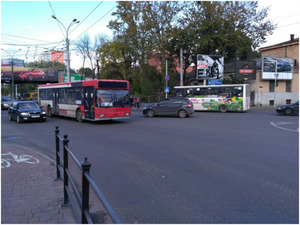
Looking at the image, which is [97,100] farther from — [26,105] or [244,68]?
[244,68]

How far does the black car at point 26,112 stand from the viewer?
17.3 meters

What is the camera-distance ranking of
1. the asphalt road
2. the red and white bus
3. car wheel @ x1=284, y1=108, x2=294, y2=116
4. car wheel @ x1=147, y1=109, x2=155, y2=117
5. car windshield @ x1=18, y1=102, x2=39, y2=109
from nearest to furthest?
1. the asphalt road
2. the red and white bus
3. car windshield @ x1=18, y1=102, x2=39, y2=109
4. car wheel @ x1=284, y1=108, x2=294, y2=116
5. car wheel @ x1=147, y1=109, x2=155, y2=117

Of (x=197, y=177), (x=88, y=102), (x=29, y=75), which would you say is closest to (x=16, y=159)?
(x=197, y=177)

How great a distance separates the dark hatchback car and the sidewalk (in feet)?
48.2

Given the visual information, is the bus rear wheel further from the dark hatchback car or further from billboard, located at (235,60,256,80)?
Answer: billboard, located at (235,60,256,80)

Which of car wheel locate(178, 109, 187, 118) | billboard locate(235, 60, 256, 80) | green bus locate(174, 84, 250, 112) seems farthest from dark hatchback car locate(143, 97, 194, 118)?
billboard locate(235, 60, 256, 80)

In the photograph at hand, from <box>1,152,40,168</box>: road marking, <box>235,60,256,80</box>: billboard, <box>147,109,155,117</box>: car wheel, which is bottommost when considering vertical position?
<box>1,152,40,168</box>: road marking

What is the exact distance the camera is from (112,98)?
16547 millimetres

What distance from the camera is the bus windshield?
1611 centimetres

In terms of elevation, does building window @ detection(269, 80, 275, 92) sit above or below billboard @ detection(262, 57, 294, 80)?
below

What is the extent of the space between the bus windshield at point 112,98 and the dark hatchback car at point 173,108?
4803mm

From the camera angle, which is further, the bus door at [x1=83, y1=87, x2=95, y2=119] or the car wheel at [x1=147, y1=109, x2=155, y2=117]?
the car wheel at [x1=147, y1=109, x2=155, y2=117]

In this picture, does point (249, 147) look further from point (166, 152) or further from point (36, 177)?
point (36, 177)

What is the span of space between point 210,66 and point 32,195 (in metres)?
31.5
